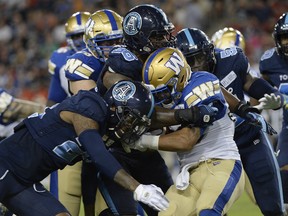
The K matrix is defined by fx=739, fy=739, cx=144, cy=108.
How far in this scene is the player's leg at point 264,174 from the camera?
16.5ft

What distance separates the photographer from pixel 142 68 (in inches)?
181

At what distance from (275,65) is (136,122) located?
2.21 metres

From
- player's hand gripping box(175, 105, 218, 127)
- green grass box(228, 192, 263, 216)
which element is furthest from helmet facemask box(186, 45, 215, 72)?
green grass box(228, 192, 263, 216)

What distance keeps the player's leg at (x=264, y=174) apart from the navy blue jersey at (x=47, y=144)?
140 centimetres

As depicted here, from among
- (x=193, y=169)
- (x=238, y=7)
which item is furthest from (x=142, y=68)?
(x=238, y=7)

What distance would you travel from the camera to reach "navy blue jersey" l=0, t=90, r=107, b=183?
410 centimetres

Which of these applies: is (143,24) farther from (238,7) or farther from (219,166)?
(238,7)

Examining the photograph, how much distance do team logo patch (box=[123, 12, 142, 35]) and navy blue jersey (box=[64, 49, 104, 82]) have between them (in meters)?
0.41

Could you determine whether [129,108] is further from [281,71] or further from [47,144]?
[281,71]

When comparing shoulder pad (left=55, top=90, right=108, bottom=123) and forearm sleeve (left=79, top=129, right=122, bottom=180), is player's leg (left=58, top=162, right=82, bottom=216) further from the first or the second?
forearm sleeve (left=79, top=129, right=122, bottom=180)

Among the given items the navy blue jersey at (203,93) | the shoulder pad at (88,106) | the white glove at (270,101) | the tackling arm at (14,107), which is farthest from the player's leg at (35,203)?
the tackling arm at (14,107)

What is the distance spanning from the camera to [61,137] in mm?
4141

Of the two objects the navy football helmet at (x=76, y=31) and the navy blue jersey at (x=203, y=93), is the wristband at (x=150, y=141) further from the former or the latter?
the navy football helmet at (x=76, y=31)

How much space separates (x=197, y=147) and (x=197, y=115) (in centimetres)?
34
